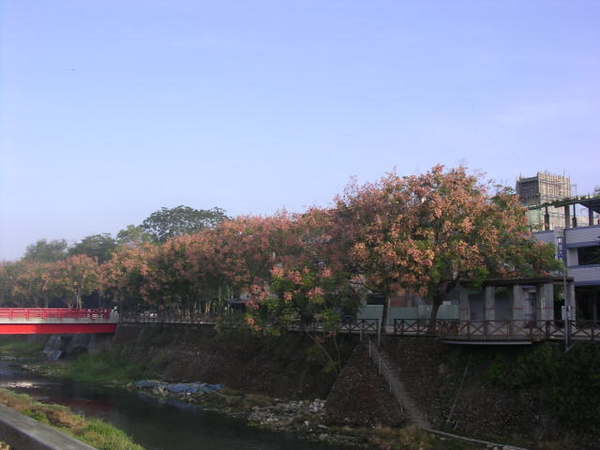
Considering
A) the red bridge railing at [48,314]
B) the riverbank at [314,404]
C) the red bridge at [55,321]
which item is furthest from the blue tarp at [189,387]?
the red bridge railing at [48,314]

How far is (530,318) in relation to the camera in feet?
127

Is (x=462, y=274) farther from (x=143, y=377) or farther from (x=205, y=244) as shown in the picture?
(x=143, y=377)

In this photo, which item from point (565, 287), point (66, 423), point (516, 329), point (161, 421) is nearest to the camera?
point (66, 423)

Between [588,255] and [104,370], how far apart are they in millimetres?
52090

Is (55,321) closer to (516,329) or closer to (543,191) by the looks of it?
(516,329)

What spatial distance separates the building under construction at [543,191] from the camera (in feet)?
226

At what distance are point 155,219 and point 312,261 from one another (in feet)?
314

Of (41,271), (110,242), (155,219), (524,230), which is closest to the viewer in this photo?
(524,230)

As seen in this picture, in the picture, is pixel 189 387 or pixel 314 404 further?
pixel 189 387

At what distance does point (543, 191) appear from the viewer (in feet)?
234

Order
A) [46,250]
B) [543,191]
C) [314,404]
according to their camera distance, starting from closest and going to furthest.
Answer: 1. [314,404]
2. [543,191]
3. [46,250]

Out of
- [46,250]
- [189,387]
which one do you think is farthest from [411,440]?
[46,250]

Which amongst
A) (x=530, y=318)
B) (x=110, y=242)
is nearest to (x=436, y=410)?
(x=530, y=318)

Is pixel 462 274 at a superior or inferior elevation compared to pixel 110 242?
inferior
